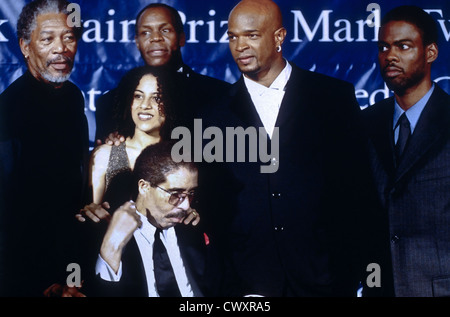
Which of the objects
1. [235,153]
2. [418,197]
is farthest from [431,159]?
[235,153]

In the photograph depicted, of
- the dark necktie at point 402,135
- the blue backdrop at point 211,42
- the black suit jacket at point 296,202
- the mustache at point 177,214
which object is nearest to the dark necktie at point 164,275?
the mustache at point 177,214

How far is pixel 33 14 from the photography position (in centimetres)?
252

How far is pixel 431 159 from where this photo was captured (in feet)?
7.72

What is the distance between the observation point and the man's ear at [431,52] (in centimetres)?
247

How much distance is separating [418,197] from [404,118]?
1.26 feet

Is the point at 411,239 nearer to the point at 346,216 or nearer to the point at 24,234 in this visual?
the point at 346,216

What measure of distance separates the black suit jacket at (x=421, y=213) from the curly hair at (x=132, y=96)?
3.46 ft

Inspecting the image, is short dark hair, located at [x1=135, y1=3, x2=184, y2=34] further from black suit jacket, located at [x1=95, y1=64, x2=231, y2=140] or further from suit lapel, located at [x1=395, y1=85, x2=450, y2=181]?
suit lapel, located at [x1=395, y1=85, x2=450, y2=181]

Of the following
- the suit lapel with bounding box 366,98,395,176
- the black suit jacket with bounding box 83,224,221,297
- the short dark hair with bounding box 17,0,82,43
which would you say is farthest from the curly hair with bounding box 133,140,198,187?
the suit lapel with bounding box 366,98,395,176

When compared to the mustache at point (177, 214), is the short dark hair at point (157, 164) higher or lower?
higher

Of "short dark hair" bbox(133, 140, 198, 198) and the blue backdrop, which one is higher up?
the blue backdrop

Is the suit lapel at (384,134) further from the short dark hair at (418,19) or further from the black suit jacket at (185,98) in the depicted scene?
the black suit jacket at (185,98)

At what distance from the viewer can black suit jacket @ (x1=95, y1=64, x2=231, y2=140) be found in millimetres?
2492

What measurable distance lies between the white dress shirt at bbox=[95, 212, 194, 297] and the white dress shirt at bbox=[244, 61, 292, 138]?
2.23 ft
